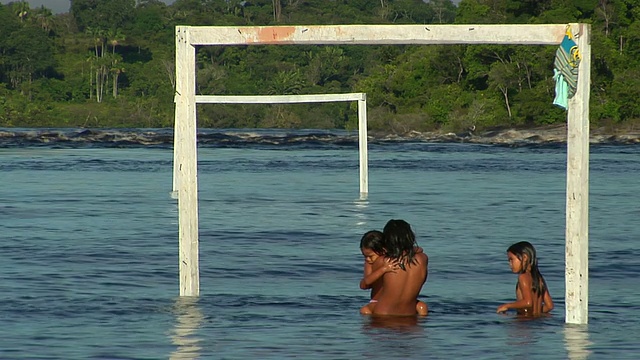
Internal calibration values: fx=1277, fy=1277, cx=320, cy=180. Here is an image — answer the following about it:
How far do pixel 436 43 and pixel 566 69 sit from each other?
4.08 ft

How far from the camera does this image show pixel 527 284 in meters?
12.0

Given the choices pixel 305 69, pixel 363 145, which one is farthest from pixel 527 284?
pixel 305 69

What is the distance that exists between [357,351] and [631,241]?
431 inches

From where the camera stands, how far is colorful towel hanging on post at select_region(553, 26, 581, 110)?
35.0ft

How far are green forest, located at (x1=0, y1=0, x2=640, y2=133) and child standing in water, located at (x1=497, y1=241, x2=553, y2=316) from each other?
7956cm

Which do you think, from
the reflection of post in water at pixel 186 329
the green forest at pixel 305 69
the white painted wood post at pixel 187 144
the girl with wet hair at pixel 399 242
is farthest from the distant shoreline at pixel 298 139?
the girl with wet hair at pixel 399 242

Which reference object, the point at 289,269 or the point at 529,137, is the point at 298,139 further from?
the point at 289,269

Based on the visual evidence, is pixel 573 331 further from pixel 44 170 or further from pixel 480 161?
pixel 480 161

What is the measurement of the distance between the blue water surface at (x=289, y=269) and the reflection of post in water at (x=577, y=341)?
0.02 m

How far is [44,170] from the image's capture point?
46500mm

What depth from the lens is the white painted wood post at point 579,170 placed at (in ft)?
35.3

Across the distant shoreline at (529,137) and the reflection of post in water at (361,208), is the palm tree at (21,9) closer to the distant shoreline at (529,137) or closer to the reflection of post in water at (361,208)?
the distant shoreline at (529,137)

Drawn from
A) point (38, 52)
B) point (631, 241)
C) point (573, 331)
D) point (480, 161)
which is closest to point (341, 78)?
point (38, 52)

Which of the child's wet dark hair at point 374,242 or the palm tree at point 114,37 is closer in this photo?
the child's wet dark hair at point 374,242
